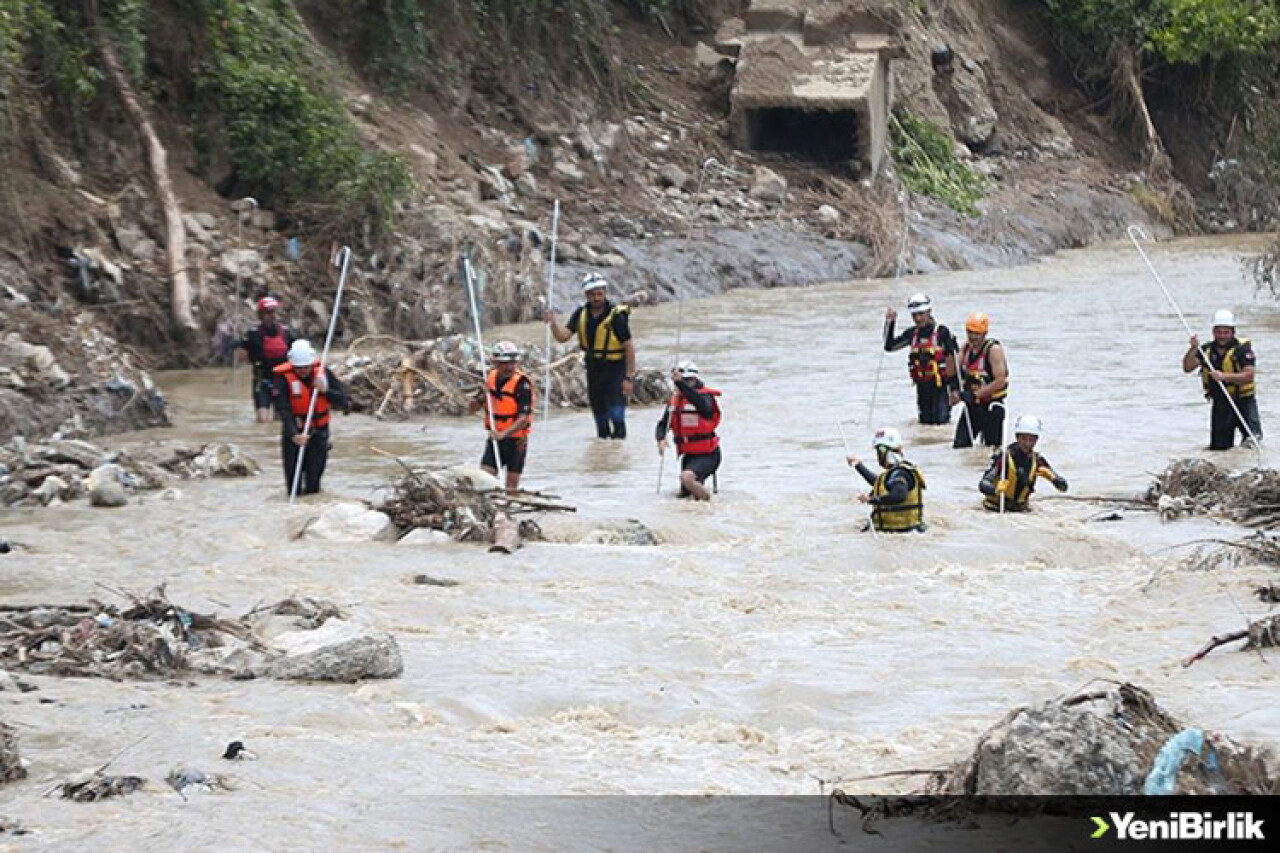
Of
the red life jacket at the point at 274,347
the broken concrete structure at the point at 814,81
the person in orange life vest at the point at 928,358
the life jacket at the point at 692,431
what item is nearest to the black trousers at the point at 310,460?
the life jacket at the point at 692,431

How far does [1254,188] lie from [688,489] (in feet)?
104

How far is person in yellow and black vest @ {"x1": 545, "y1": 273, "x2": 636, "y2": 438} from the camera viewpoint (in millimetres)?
18766

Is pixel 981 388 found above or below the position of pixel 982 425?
above

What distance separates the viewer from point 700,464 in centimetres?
1620

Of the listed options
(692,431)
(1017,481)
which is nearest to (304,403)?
(692,431)

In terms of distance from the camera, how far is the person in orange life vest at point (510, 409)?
1609 cm

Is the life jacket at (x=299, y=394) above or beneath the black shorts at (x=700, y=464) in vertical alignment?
above

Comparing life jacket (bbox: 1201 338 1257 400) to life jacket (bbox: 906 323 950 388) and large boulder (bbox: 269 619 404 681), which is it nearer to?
life jacket (bbox: 906 323 950 388)

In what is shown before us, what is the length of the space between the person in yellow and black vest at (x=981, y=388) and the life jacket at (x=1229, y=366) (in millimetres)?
1675

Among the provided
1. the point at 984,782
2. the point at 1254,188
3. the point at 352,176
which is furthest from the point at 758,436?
the point at 1254,188

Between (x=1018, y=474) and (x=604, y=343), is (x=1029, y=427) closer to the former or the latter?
(x=1018, y=474)

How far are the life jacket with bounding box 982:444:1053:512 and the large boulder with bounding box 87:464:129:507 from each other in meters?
6.53

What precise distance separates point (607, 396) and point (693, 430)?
3.07 m

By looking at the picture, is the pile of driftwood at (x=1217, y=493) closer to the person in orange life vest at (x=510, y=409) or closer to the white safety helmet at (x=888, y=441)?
the white safety helmet at (x=888, y=441)
